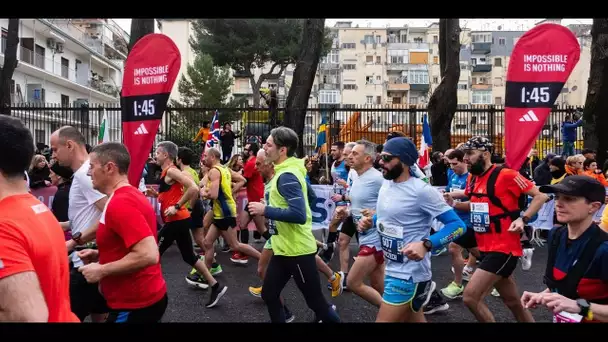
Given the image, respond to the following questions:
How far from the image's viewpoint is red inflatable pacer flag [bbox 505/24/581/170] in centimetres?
495

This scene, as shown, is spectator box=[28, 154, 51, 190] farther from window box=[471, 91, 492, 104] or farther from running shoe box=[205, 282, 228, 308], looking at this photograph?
window box=[471, 91, 492, 104]

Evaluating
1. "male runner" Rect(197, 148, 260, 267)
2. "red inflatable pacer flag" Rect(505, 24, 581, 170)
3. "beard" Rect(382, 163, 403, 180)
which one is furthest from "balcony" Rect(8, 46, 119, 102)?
"beard" Rect(382, 163, 403, 180)

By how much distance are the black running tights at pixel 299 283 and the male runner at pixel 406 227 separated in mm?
612

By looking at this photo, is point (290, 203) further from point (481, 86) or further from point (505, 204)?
point (481, 86)

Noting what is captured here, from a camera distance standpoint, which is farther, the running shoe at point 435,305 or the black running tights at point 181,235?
the black running tights at point 181,235

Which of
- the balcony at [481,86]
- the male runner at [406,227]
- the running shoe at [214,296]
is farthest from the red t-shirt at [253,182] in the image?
the balcony at [481,86]

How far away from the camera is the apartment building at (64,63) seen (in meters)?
37.1

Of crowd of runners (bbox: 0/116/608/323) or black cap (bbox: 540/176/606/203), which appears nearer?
crowd of runners (bbox: 0/116/608/323)

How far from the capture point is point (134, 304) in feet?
11.2

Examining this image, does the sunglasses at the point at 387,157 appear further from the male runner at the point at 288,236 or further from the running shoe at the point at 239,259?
the running shoe at the point at 239,259
